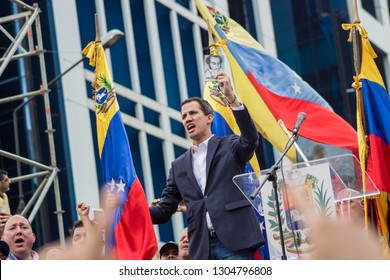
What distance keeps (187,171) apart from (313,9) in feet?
94.1

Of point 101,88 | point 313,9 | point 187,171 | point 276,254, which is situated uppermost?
point 313,9

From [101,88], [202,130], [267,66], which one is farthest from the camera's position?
[267,66]

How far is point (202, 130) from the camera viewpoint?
937 cm

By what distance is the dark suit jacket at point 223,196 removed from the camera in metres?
9.01

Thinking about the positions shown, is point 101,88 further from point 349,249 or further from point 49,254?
point 349,249

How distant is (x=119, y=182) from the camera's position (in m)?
11.4

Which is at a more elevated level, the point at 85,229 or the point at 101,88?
the point at 101,88

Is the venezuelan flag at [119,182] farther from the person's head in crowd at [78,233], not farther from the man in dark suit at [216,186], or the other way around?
the man in dark suit at [216,186]

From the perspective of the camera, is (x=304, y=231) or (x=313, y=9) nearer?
(x=304, y=231)

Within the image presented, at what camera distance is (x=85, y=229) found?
9688 mm

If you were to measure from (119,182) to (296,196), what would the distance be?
2827mm

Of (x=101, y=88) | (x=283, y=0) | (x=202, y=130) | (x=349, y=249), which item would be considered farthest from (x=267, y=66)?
(x=283, y=0)

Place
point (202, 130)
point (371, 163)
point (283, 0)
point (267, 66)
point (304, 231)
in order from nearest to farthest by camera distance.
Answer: point (304, 231), point (202, 130), point (371, 163), point (267, 66), point (283, 0)

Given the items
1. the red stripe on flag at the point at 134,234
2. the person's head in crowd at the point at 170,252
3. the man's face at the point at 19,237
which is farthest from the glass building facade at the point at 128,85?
the man's face at the point at 19,237
